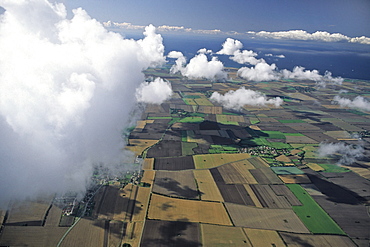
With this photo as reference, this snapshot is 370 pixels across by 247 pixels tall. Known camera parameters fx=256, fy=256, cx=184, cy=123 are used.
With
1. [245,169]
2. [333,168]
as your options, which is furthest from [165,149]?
[333,168]

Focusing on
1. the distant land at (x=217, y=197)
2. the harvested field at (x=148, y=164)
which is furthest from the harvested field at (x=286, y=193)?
the harvested field at (x=148, y=164)

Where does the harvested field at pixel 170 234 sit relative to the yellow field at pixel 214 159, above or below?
below

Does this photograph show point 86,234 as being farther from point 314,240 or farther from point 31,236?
point 314,240

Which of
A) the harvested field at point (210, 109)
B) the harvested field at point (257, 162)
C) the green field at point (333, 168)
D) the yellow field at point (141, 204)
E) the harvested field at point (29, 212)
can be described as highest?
the harvested field at point (210, 109)

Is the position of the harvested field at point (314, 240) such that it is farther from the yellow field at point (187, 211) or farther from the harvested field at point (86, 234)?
the harvested field at point (86, 234)

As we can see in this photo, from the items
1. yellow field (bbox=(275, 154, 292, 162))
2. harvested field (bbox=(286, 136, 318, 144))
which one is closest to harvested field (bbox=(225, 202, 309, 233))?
yellow field (bbox=(275, 154, 292, 162))

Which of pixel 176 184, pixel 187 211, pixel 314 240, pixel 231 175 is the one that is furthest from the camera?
pixel 231 175
